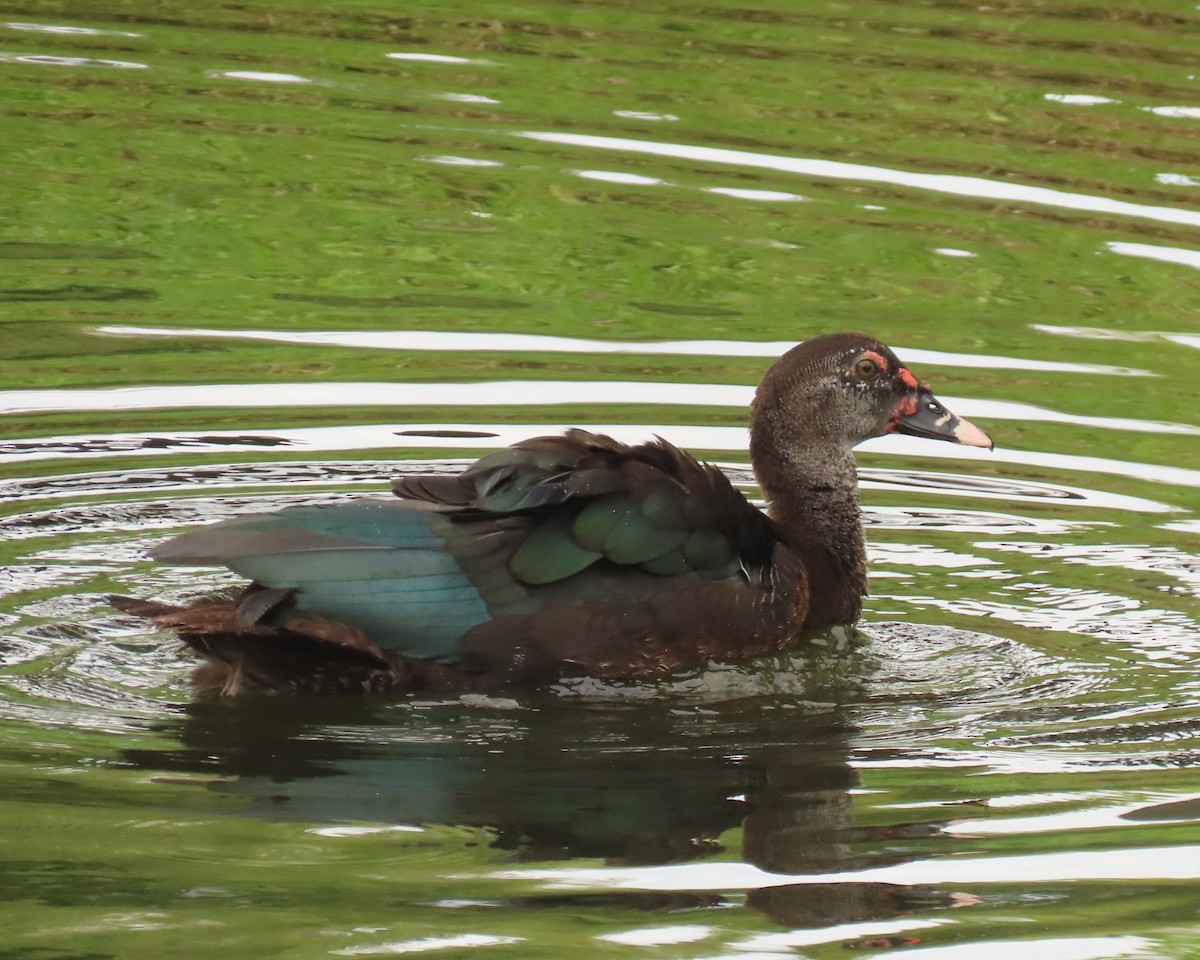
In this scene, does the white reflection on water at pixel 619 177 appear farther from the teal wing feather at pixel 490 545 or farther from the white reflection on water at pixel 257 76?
the teal wing feather at pixel 490 545

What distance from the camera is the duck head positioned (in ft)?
28.2

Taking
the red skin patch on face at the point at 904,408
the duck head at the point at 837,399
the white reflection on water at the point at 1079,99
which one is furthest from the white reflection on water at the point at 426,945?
the white reflection on water at the point at 1079,99

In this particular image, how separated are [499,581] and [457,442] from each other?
2.42 meters

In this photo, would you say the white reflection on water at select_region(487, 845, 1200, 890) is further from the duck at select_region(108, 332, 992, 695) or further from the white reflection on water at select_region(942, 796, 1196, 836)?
the duck at select_region(108, 332, 992, 695)

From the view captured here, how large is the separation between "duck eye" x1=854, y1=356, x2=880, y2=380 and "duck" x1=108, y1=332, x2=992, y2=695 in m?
0.92

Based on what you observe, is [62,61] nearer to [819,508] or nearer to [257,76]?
[257,76]

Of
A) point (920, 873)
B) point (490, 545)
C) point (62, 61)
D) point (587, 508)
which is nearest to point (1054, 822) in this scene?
point (920, 873)

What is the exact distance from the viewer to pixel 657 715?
23.9 ft

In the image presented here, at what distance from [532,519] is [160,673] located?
1304mm

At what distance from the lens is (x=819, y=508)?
859cm

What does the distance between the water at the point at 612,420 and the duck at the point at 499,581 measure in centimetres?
14

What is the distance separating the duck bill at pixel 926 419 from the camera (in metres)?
8.75

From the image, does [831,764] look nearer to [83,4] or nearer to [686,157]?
[686,157]

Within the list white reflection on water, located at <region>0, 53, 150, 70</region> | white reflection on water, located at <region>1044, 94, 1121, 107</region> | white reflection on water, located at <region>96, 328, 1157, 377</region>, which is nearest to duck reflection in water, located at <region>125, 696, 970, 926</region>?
white reflection on water, located at <region>96, 328, 1157, 377</region>
